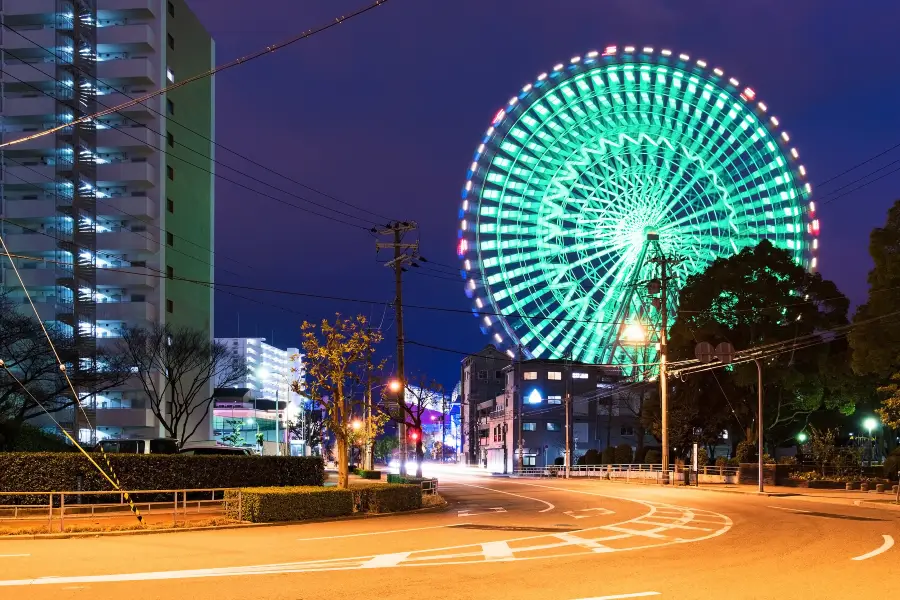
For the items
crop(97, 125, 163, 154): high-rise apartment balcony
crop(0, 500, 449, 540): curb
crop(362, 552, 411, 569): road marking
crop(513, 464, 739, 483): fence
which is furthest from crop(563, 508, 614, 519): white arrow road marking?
crop(97, 125, 163, 154): high-rise apartment balcony

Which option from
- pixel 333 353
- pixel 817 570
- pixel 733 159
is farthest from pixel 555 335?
pixel 817 570

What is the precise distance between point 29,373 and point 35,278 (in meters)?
16.8

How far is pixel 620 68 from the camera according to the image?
5450cm

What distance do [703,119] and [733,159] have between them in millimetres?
2965

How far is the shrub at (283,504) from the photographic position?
23.9m

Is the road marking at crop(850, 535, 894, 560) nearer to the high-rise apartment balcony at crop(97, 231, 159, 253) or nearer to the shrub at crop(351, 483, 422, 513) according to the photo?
the shrub at crop(351, 483, 422, 513)

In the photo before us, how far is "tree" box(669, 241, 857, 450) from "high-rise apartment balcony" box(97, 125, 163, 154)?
40849 millimetres

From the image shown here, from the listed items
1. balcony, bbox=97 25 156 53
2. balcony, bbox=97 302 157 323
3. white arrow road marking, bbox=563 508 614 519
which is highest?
balcony, bbox=97 25 156 53

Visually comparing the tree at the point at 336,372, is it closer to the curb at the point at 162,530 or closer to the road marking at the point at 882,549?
the curb at the point at 162,530

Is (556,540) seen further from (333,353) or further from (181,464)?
(181,464)

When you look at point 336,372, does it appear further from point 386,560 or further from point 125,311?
point 125,311

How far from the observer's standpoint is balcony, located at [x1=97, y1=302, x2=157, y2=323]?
67250 mm

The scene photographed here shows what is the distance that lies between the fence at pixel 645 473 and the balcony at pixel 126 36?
46.0 metres

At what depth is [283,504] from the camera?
79.8 ft
